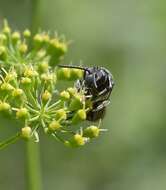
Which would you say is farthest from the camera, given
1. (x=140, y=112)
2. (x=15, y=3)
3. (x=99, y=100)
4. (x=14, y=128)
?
(x=15, y=3)

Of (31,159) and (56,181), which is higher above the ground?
(31,159)

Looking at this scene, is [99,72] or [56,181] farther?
[56,181]

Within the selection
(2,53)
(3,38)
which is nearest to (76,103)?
(2,53)

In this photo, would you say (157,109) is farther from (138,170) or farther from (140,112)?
(138,170)

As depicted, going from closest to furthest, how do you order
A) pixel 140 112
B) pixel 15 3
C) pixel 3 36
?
1. pixel 3 36
2. pixel 140 112
3. pixel 15 3

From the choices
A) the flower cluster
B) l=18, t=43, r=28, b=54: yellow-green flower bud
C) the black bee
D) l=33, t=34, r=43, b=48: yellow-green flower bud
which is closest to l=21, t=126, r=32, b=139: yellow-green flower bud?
the flower cluster

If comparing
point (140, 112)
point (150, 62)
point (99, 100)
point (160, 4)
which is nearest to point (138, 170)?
point (140, 112)

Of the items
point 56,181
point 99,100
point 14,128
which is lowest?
point 56,181

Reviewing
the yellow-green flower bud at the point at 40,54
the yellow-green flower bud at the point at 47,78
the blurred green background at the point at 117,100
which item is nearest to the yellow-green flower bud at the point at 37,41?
the yellow-green flower bud at the point at 40,54
